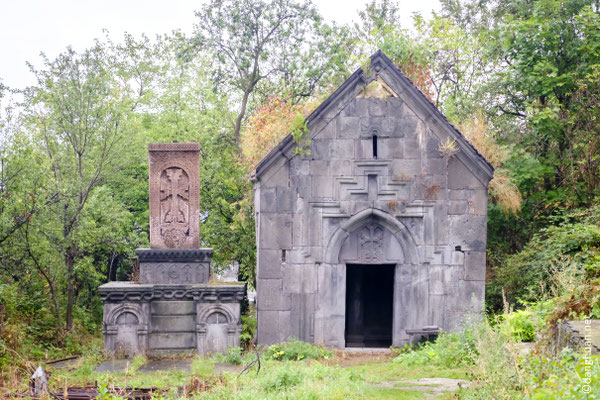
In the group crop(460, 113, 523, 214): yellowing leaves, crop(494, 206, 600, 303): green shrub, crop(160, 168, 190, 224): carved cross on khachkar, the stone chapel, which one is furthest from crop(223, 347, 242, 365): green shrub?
crop(460, 113, 523, 214): yellowing leaves

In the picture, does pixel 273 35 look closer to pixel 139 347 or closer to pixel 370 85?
pixel 370 85

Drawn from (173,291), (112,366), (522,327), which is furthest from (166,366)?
(522,327)

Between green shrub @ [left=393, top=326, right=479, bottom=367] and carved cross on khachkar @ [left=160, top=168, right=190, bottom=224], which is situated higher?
carved cross on khachkar @ [left=160, top=168, right=190, bottom=224]

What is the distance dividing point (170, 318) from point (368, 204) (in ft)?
13.8

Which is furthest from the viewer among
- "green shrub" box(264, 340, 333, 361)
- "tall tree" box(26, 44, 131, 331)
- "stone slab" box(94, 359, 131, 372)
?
"tall tree" box(26, 44, 131, 331)

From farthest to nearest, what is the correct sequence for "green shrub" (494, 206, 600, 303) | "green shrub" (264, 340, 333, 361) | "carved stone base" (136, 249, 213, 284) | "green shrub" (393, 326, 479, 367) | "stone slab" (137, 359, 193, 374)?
"green shrub" (494, 206, 600, 303) → "carved stone base" (136, 249, 213, 284) → "green shrub" (264, 340, 333, 361) → "stone slab" (137, 359, 193, 374) → "green shrub" (393, 326, 479, 367)

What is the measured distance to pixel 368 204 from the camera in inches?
431

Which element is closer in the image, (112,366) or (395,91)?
(112,366)

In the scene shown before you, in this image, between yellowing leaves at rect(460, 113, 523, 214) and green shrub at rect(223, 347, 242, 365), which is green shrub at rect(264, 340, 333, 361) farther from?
yellowing leaves at rect(460, 113, 523, 214)

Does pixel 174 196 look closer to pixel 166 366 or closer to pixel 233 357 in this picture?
pixel 166 366

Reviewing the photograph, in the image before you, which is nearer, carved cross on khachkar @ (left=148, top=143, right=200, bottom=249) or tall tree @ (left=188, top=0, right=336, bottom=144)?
carved cross on khachkar @ (left=148, top=143, right=200, bottom=249)

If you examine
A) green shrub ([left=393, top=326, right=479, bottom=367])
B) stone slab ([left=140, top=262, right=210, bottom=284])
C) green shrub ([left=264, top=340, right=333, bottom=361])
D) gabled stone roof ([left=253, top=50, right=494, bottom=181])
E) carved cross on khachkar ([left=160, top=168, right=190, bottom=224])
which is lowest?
green shrub ([left=264, top=340, right=333, bottom=361])

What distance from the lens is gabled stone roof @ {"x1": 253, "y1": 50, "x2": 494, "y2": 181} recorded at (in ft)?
35.6

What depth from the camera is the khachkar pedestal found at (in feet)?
33.7
